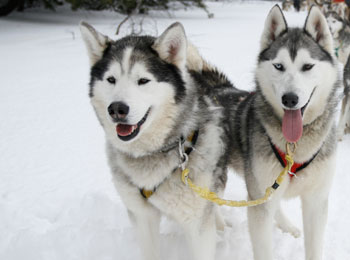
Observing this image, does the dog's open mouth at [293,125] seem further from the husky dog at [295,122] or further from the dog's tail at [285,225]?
the dog's tail at [285,225]

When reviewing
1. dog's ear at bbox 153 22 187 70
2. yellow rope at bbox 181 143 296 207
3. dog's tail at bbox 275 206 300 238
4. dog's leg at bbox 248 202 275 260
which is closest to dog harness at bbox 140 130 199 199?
yellow rope at bbox 181 143 296 207

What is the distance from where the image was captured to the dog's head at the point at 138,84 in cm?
153

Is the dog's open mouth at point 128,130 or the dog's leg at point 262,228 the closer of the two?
the dog's open mouth at point 128,130

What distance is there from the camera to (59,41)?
32.4ft

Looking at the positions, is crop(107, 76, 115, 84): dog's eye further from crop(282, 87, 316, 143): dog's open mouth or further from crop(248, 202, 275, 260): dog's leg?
crop(248, 202, 275, 260): dog's leg

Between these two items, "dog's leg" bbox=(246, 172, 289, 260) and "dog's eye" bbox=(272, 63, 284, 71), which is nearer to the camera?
"dog's eye" bbox=(272, 63, 284, 71)

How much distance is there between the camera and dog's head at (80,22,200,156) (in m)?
1.53

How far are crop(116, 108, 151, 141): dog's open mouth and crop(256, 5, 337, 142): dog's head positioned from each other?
2.25 ft

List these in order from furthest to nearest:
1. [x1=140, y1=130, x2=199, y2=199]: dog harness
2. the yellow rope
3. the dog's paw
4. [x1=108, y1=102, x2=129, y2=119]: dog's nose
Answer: the dog's paw < [x1=140, y1=130, x2=199, y2=199]: dog harness < the yellow rope < [x1=108, y1=102, x2=129, y2=119]: dog's nose

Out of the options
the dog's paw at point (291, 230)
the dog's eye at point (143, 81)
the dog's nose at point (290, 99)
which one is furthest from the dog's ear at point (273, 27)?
the dog's paw at point (291, 230)

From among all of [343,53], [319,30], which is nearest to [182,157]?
[319,30]

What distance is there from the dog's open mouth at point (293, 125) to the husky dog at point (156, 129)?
42 centimetres

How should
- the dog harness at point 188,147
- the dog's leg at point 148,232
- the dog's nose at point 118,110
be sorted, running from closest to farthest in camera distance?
the dog's nose at point 118,110, the dog harness at point 188,147, the dog's leg at point 148,232

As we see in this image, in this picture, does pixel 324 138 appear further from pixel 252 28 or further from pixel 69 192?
pixel 252 28
